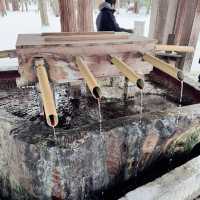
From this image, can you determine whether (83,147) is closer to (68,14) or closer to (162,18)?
(68,14)

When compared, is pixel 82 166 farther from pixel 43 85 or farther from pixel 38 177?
pixel 43 85

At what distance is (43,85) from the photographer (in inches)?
62.5

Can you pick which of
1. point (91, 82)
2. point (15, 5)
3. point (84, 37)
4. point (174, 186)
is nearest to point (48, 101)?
point (91, 82)

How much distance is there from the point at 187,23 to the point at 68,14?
2.70 metres

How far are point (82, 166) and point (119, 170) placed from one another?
468mm

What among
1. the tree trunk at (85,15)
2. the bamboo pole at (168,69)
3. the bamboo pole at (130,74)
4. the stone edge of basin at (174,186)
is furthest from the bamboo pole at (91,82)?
the tree trunk at (85,15)

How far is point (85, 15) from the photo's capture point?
15.6 feet

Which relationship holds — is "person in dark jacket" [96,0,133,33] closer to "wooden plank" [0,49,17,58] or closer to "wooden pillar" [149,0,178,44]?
"wooden pillar" [149,0,178,44]

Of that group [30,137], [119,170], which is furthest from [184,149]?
[30,137]

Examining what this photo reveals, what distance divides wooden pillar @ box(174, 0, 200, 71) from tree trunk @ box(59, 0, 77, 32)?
96.6 inches

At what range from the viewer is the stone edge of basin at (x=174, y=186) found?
191cm

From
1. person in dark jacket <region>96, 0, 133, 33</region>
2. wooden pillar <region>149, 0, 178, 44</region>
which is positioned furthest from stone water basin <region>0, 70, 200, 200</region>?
wooden pillar <region>149, 0, 178, 44</region>

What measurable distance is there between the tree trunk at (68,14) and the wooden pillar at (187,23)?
2454mm

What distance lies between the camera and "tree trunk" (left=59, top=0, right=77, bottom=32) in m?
4.08
